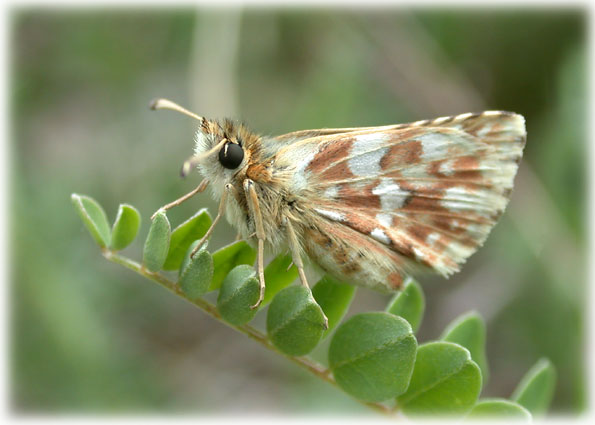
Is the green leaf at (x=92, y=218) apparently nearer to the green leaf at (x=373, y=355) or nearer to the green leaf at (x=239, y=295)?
the green leaf at (x=239, y=295)

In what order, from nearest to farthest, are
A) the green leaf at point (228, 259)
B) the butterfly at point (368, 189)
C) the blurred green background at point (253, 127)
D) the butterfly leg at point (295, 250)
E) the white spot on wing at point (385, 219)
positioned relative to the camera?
the green leaf at point (228, 259) → the butterfly leg at point (295, 250) → the butterfly at point (368, 189) → the white spot on wing at point (385, 219) → the blurred green background at point (253, 127)

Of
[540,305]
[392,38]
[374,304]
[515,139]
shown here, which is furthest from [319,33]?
[515,139]

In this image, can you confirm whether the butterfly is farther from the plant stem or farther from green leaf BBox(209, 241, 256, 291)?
the plant stem

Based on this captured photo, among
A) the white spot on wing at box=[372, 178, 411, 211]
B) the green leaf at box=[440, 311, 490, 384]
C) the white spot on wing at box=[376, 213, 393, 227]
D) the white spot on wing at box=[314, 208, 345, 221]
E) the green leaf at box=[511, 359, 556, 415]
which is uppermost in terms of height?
the white spot on wing at box=[372, 178, 411, 211]

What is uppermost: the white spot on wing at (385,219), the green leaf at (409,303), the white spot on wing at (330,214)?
the white spot on wing at (330,214)

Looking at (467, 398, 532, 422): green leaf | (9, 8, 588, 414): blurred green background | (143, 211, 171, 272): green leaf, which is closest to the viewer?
(467, 398, 532, 422): green leaf

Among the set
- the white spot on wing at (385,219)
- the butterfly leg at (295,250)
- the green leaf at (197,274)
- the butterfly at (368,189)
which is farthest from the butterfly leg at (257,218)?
the white spot on wing at (385,219)

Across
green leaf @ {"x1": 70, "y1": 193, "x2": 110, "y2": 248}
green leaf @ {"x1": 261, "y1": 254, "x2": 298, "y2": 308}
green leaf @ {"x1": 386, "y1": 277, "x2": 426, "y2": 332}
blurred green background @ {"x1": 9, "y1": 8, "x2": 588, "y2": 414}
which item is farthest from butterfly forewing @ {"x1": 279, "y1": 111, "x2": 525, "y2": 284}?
blurred green background @ {"x1": 9, "y1": 8, "x2": 588, "y2": 414}

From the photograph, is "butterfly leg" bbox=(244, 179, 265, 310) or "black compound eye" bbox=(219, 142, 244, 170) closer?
"butterfly leg" bbox=(244, 179, 265, 310)
